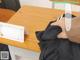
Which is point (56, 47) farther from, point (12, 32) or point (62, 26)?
point (12, 32)

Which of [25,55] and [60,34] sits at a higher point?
[60,34]

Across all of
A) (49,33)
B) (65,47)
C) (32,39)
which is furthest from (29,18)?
(65,47)

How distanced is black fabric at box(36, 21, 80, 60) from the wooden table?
90mm

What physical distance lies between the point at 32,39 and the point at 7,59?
50 centimetres

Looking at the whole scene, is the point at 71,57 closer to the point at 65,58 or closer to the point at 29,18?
the point at 65,58

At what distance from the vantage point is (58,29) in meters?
1.05

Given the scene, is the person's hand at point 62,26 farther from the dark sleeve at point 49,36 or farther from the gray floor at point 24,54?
the gray floor at point 24,54

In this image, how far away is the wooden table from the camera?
1.14 m

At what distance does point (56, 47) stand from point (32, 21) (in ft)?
1.22

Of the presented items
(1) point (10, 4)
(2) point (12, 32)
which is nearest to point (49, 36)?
(2) point (12, 32)

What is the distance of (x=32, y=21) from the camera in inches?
51.3

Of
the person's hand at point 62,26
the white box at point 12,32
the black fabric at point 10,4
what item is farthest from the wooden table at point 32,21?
the black fabric at point 10,4

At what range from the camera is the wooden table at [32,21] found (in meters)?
1.14

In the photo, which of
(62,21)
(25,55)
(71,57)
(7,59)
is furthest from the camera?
(7,59)
